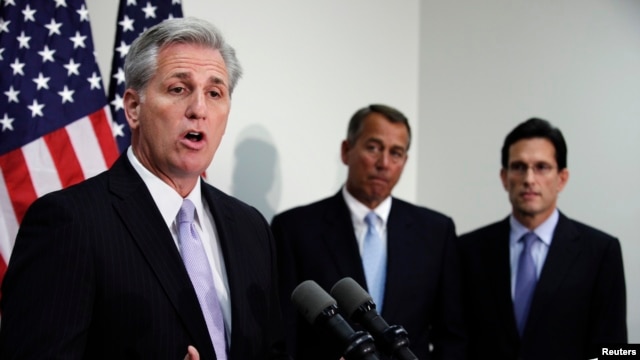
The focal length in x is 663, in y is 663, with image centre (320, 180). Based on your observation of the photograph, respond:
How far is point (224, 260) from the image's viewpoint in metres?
1.70

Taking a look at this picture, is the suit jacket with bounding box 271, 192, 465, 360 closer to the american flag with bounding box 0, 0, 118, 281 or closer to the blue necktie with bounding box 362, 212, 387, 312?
the blue necktie with bounding box 362, 212, 387, 312

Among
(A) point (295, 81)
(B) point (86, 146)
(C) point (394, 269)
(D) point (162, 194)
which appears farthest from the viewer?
(A) point (295, 81)

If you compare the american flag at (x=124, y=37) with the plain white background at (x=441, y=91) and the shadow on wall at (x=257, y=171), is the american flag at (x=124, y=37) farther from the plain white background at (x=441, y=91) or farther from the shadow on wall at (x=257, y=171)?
the shadow on wall at (x=257, y=171)

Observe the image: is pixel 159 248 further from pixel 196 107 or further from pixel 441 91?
pixel 441 91

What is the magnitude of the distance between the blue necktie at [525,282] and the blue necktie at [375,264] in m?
0.58

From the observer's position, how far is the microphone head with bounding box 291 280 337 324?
125 centimetres

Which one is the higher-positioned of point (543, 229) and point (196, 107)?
point (196, 107)

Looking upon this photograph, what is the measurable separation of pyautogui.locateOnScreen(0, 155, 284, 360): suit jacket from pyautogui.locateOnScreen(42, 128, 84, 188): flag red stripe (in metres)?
0.94

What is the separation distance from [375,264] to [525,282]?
648 mm

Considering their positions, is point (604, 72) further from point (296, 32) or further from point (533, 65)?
point (296, 32)

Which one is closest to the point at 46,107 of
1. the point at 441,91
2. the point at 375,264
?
A: the point at 375,264

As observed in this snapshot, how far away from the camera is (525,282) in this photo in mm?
2797

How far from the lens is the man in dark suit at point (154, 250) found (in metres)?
1.37

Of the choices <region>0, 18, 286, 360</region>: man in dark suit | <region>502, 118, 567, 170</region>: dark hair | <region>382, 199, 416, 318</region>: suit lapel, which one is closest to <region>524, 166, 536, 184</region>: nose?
<region>502, 118, 567, 170</region>: dark hair
